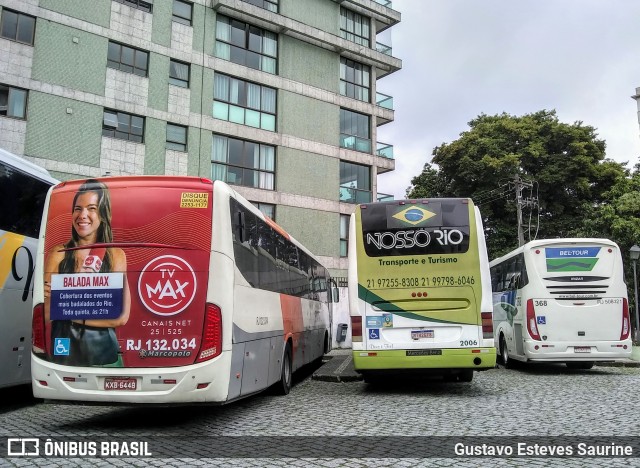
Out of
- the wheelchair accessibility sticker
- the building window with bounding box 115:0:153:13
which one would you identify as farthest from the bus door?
the building window with bounding box 115:0:153:13

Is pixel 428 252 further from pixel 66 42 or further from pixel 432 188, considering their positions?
pixel 432 188

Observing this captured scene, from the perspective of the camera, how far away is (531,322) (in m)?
14.3

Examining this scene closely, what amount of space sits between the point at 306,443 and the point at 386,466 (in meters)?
1.29

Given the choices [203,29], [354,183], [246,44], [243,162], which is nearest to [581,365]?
[354,183]

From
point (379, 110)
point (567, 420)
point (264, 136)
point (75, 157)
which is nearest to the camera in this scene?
point (567, 420)

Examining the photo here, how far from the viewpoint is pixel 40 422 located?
803 centimetres

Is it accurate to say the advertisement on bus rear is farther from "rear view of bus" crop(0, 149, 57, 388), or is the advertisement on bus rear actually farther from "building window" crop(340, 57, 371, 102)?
"building window" crop(340, 57, 371, 102)

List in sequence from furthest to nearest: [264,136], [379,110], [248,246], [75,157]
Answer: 1. [379,110]
2. [264,136]
3. [75,157]
4. [248,246]

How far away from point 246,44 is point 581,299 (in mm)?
20803

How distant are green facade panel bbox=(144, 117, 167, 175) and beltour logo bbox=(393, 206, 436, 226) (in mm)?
16064

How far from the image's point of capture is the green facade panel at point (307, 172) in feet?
93.5

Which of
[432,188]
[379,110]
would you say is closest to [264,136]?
[379,110]

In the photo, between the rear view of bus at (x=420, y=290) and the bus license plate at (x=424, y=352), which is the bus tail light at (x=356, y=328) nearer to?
the rear view of bus at (x=420, y=290)

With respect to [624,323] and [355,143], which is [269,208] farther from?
[624,323]
